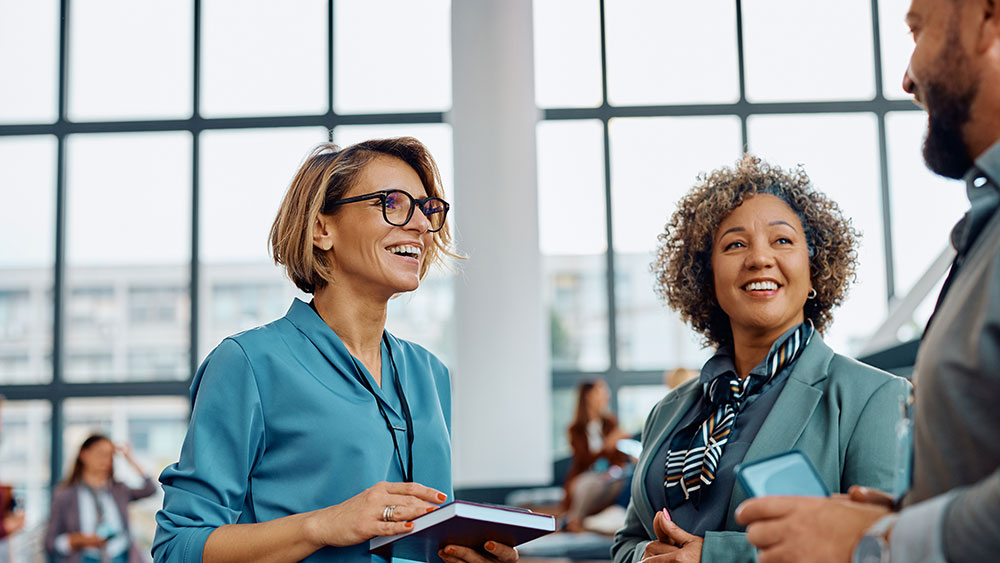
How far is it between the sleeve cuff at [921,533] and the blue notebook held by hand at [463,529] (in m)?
0.62

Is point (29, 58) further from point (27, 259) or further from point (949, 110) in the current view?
point (949, 110)

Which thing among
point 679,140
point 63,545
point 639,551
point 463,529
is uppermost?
point 679,140

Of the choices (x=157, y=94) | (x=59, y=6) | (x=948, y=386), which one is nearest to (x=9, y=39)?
(x=59, y=6)

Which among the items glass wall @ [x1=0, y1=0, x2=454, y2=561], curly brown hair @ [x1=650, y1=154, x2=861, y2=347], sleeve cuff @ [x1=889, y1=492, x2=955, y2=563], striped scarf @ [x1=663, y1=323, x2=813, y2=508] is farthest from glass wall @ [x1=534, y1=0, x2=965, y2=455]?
sleeve cuff @ [x1=889, y1=492, x2=955, y2=563]

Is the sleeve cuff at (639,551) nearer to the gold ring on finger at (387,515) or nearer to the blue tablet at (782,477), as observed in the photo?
the gold ring on finger at (387,515)

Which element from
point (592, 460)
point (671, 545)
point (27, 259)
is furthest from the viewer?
point (27, 259)

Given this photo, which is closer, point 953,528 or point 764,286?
point 953,528

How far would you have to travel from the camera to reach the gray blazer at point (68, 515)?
5.53 metres

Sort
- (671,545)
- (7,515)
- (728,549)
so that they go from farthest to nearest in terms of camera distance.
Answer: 1. (7,515)
2. (671,545)
3. (728,549)

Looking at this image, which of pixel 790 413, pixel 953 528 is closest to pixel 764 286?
pixel 790 413

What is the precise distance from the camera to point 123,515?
19.0 ft

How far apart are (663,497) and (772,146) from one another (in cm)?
615

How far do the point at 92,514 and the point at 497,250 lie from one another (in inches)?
125

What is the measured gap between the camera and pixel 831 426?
166cm
